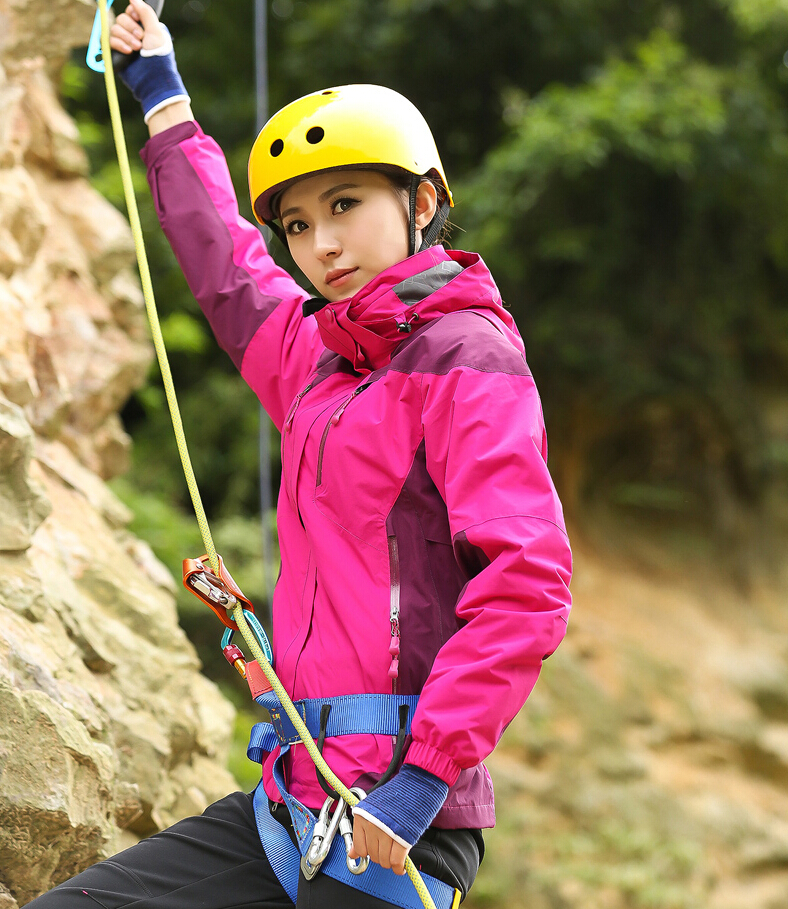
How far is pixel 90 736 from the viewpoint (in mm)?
2115

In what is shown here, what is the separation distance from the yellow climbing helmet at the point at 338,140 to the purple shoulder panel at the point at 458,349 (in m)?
0.35

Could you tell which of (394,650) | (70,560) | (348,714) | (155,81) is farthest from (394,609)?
(70,560)

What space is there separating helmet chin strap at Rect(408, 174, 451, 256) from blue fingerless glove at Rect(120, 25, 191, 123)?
641 mm

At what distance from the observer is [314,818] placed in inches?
55.4

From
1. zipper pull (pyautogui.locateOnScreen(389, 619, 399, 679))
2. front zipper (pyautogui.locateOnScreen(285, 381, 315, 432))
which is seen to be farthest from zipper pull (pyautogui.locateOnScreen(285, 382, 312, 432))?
zipper pull (pyautogui.locateOnScreen(389, 619, 399, 679))

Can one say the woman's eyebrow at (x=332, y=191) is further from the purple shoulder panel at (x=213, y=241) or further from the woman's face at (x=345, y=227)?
the purple shoulder panel at (x=213, y=241)

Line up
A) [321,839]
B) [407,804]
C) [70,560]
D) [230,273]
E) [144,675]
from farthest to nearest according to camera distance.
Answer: [70,560]
[144,675]
[230,273]
[321,839]
[407,804]

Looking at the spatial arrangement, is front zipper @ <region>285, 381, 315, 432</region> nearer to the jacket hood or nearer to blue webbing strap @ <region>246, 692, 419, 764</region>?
the jacket hood

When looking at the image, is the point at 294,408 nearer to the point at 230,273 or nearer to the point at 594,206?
the point at 230,273

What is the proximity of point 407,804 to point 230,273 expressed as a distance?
1.15 meters

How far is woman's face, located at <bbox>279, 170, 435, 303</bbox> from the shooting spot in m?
1.60

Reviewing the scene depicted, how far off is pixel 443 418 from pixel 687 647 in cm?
806

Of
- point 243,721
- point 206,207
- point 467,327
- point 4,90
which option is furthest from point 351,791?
point 243,721

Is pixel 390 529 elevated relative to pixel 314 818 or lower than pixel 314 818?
elevated
